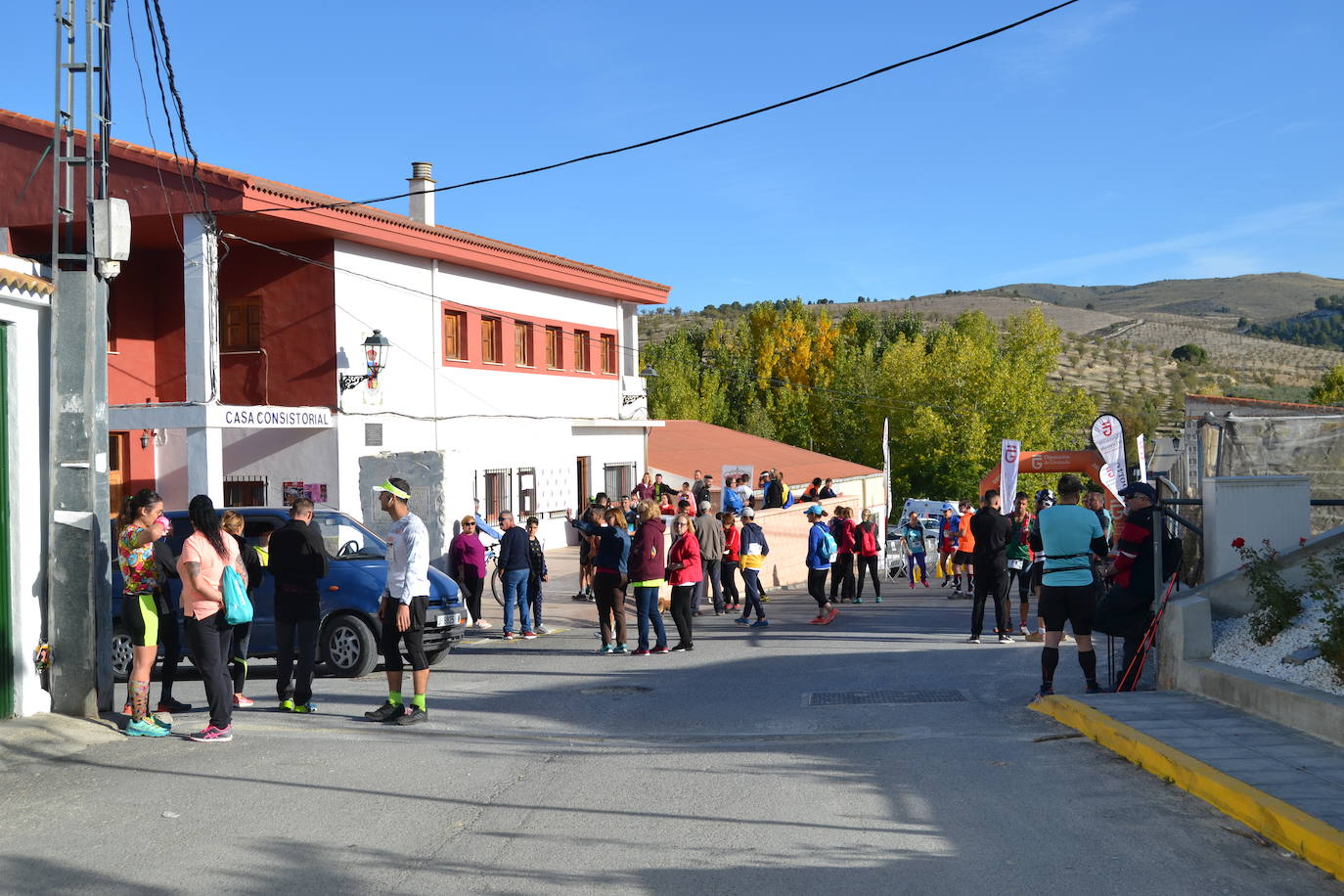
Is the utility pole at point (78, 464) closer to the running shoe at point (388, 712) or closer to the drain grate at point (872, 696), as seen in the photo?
the running shoe at point (388, 712)

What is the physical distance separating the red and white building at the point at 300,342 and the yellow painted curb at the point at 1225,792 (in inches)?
464

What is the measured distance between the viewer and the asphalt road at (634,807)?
5566mm

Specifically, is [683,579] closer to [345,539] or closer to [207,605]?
[345,539]

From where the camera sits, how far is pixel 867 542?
21.4 metres

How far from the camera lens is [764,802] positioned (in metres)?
6.99

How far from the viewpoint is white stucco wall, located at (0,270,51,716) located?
877 cm

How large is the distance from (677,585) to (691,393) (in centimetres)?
4939

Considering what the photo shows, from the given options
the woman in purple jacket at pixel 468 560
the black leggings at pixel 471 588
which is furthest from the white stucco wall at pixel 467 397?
the woman in purple jacket at pixel 468 560

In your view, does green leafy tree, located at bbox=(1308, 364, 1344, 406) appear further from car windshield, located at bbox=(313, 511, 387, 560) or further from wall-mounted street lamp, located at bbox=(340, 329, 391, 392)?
car windshield, located at bbox=(313, 511, 387, 560)

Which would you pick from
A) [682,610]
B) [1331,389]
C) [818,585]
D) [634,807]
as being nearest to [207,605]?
[634,807]

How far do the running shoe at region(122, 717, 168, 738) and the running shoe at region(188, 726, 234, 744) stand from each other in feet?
0.84

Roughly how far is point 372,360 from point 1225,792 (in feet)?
64.4

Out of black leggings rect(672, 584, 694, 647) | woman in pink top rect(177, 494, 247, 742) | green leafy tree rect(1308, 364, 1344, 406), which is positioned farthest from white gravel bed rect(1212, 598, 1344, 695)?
green leafy tree rect(1308, 364, 1344, 406)

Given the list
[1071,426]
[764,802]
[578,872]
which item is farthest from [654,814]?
[1071,426]
